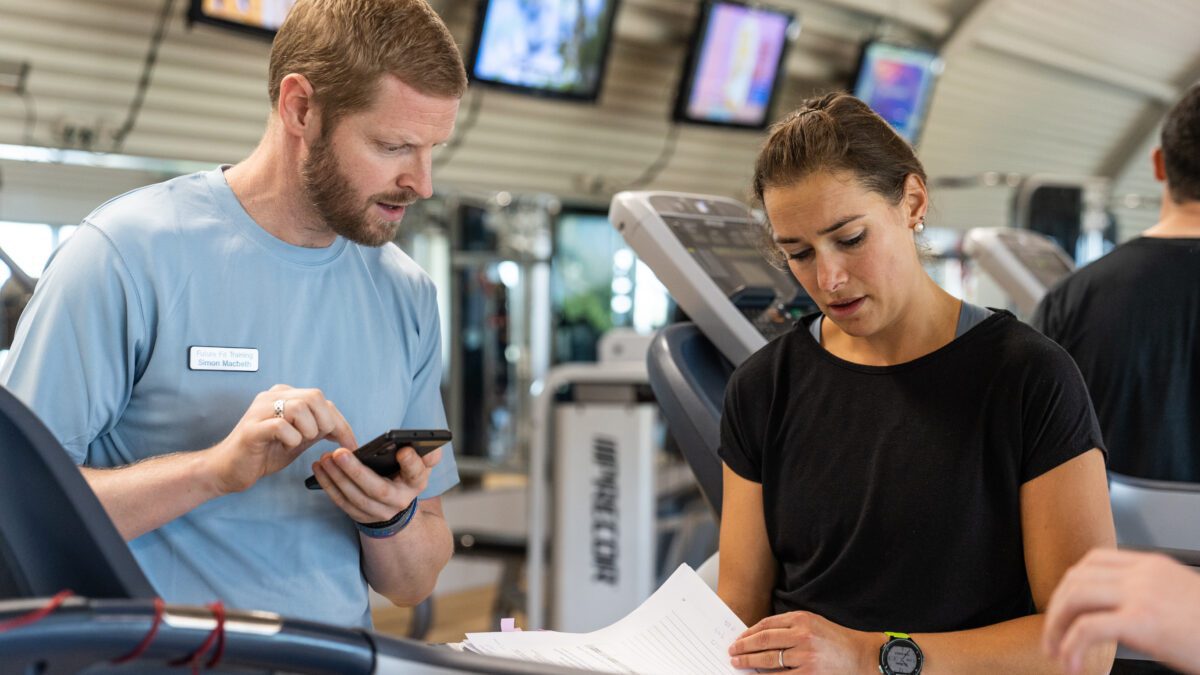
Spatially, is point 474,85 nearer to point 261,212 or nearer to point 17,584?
point 261,212

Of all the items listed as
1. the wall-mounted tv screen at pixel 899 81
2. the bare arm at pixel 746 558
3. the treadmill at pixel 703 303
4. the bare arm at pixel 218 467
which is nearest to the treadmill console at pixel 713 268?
the treadmill at pixel 703 303

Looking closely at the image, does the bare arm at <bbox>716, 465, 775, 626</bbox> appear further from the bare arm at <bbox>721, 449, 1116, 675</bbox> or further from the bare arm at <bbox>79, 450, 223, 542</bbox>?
the bare arm at <bbox>79, 450, 223, 542</bbox>

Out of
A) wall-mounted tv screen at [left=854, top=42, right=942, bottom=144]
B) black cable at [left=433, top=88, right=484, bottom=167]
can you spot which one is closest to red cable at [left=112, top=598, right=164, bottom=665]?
black cable at [left=433, top=88, right=484, bottom=167]

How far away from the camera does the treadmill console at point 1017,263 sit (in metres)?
4.13

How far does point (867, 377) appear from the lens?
5.40 ft

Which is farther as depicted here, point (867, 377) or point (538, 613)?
point (538, 613)

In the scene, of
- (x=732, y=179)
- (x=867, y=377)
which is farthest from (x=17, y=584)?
(x=732, y=179)

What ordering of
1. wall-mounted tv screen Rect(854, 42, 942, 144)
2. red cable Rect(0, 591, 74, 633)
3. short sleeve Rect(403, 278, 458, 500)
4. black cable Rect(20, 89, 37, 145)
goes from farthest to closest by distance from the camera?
wall-mounted tv screen Rect(854, 42, 942, 144)
black cable Rect(20, 89, 37, 145)
short sleeve Rect(403, 278, 458, 500)
red cable Rect(0, 591, 74, 633)

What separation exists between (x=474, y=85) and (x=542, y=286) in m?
1.12

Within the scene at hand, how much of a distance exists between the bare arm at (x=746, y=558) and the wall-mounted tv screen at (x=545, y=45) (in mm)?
4723

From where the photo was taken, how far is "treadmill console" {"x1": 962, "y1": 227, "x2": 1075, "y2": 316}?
163 inches

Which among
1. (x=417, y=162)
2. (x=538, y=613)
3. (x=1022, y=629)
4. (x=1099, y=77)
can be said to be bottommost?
(x=538, y=613)

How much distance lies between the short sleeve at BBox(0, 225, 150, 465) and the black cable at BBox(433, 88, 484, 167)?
522 centimetres

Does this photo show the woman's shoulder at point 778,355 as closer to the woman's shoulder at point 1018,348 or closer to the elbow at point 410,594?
the woman's shoulder at point 1018,348
